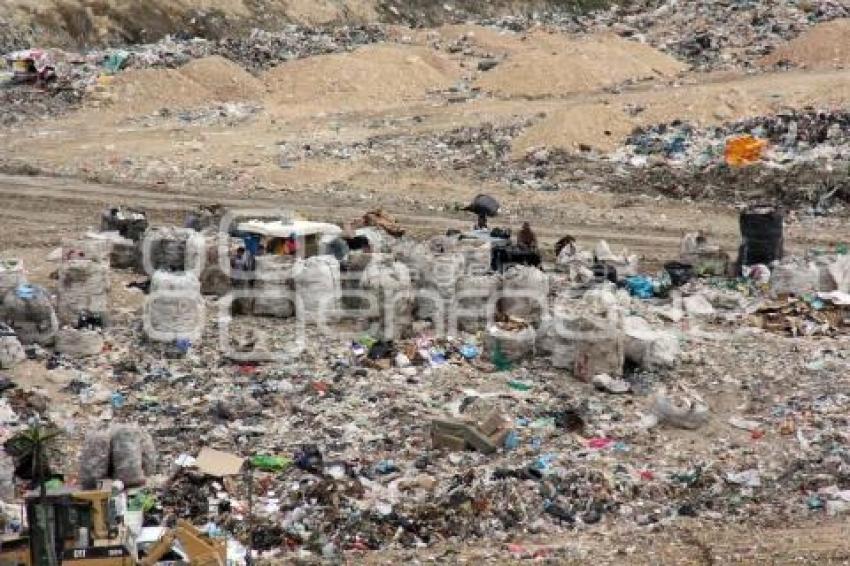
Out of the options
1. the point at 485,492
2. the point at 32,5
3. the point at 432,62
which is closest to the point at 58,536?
the point at 485,492

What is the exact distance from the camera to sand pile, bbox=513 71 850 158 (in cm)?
2078

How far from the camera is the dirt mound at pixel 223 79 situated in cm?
2580

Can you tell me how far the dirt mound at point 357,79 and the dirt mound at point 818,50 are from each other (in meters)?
6.20

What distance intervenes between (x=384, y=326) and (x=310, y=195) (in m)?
7.36

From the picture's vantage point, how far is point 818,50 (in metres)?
26.8

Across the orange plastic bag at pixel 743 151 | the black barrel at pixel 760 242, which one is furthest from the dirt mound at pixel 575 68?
the black barrel at pixel 760 242

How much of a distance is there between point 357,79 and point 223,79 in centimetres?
242

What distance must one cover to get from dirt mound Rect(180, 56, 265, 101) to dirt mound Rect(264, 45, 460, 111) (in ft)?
1.24

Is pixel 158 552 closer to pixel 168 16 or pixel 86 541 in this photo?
pixel 86 541

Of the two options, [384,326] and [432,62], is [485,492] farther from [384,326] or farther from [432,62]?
[432,62]

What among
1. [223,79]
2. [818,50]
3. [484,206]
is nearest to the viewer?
[484,206]

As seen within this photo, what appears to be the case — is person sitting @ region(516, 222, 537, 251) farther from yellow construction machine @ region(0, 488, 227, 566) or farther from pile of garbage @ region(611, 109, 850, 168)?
yellow construction machine @ region(0, 488, 227, 566)

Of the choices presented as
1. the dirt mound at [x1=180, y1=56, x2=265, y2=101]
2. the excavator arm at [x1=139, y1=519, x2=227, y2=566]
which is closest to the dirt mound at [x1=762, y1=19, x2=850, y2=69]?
the dirt mound at [x1=180, y1=56, x2=265, y2=101]

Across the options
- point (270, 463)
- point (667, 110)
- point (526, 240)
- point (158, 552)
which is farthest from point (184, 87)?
point (158, 552)
